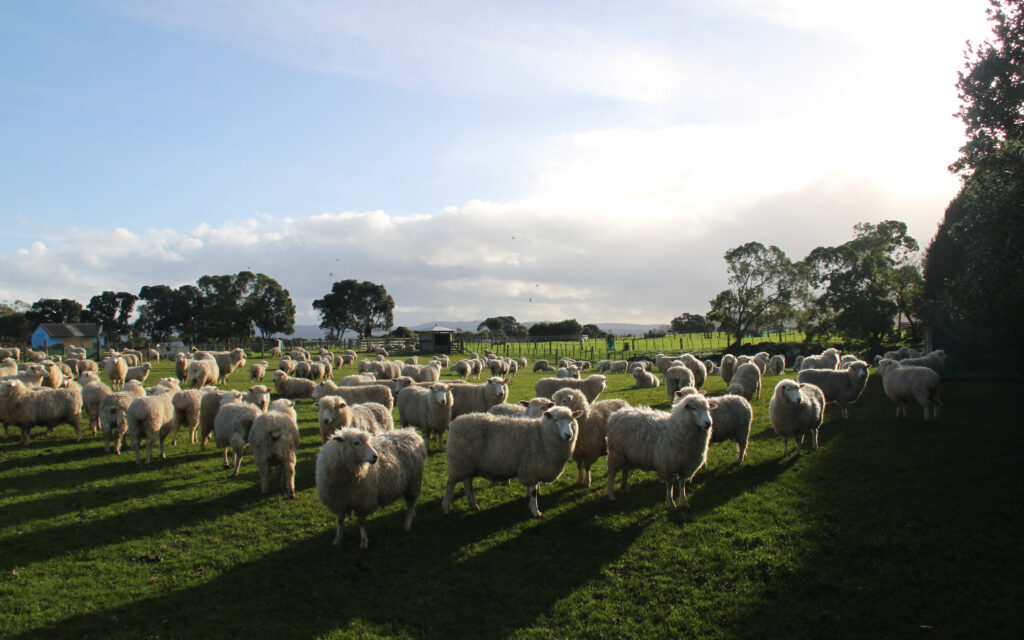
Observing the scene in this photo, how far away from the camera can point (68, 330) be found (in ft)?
269

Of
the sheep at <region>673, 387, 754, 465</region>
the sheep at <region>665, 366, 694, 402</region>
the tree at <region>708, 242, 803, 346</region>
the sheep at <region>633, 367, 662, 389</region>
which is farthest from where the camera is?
the tree at <region>708, 242, 803, 346</region>

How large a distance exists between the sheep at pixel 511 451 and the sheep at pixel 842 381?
10608mm

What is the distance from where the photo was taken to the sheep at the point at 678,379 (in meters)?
19.8

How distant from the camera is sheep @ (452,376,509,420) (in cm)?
1469

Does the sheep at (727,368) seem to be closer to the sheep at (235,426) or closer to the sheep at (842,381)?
the sheep at (842,381)

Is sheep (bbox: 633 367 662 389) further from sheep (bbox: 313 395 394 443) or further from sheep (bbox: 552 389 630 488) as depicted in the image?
sheep (bbox: 313 395 394 443)

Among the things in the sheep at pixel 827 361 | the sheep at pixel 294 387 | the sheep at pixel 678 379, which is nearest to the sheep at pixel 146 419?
the sheep at pixel 294 387

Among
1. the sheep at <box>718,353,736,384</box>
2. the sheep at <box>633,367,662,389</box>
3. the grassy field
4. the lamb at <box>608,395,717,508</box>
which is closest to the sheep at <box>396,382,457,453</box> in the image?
the grassy field

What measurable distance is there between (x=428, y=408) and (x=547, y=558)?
6923 mm

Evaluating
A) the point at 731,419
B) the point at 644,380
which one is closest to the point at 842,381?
the point at 731,419

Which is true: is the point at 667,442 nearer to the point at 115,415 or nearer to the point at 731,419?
the point at 731,419

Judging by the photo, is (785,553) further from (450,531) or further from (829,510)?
(450,531)

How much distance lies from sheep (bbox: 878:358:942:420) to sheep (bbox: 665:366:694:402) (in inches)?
246

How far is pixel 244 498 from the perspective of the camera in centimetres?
948
